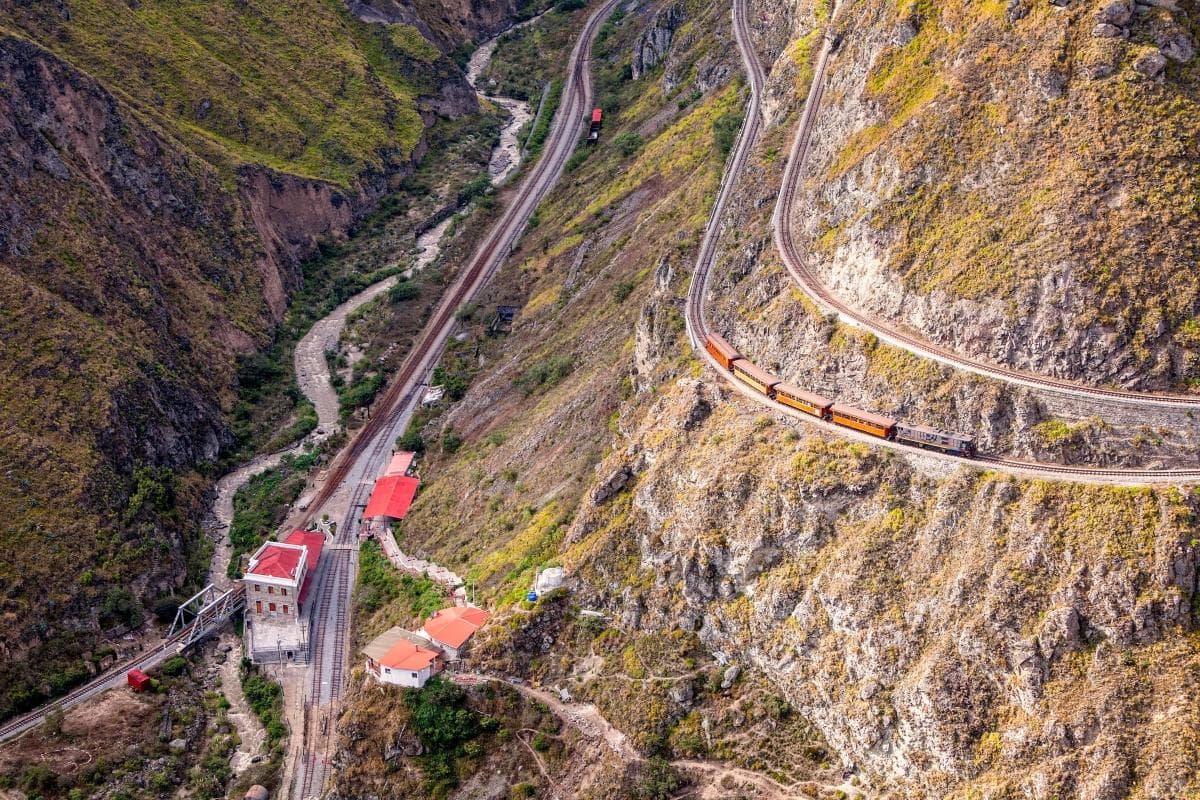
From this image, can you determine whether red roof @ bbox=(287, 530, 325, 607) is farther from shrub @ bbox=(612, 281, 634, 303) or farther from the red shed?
shrub @ bbox=(612, 281, 634, 303)

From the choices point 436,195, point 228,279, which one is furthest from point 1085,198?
point 436,195

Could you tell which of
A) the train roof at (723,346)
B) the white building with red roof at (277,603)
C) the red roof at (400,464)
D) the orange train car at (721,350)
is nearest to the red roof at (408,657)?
the white building with red roof at (277,603)

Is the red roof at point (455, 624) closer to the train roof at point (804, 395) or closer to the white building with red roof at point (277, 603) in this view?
the white building with red roof at point (277, 603)

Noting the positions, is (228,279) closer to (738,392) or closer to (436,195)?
(436,195)

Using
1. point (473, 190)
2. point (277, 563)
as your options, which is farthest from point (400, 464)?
point (473, 190)

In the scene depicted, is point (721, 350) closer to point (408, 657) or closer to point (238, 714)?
point (408, 657)

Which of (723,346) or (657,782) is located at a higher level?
(723,346)

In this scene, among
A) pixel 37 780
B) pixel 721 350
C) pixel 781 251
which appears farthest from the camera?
pixel 781 251
